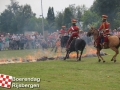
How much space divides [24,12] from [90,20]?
17448mm

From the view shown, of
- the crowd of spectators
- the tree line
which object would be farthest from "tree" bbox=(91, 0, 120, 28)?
the crowd of spectators

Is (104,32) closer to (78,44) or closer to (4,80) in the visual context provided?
(78,44)

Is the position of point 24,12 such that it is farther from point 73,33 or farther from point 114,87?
point 114,87

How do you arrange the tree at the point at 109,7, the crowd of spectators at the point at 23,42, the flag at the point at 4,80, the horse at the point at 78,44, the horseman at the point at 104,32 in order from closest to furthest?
1. the flag at the point at 4,80
2. the horseman at the point at 104,32
3. the horse at the point at 78,44
4. the crowd of spectators at the point at 23,42
5. the tree at the point at 109,7

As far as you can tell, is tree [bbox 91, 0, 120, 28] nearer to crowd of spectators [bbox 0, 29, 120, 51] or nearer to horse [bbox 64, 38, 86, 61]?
crowd of spectators [bbox 0, 29, 120, 51]

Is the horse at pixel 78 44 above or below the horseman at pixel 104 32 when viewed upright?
below

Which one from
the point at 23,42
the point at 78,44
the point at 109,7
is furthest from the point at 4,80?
the point at 109,7

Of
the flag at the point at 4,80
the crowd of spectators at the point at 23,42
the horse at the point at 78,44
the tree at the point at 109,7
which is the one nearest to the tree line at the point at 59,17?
the tree at the point at 109,7

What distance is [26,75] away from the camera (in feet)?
41.7

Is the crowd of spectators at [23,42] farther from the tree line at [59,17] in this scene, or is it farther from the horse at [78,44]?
the horse at [78,44]

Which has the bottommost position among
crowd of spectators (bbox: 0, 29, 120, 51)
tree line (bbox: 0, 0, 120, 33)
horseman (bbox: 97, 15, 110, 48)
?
crowd of spectators (bbox: 0, 29, 120, 51)

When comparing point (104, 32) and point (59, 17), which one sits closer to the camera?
point (104, 32)

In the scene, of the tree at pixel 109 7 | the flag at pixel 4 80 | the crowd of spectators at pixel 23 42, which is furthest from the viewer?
the tree at pixel 109 7

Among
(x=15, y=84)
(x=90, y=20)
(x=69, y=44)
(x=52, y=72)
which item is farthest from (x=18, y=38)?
(x=90, y=20)
